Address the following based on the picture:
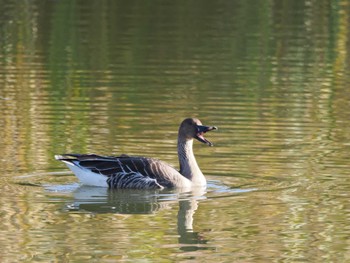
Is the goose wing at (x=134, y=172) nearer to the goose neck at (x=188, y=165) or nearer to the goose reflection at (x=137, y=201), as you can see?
the goose reflection at (x=137, y=201)

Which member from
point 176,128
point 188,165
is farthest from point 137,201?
point 176,128

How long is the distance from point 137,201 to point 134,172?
624 millimetres

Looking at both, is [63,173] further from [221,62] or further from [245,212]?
[221,62]

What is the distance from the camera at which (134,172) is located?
50.1ft

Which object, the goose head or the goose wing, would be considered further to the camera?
the goose head

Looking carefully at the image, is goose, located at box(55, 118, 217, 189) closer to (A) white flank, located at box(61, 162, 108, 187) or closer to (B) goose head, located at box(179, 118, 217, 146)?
(A) white flank, located at box(61, 162, 108, 187)

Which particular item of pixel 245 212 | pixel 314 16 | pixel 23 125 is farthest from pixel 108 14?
pixel 245 212

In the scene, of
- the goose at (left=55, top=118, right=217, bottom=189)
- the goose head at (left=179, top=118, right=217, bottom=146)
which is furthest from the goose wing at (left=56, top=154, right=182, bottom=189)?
the goose head at (left=179, top=118, right=217, bottom=146)

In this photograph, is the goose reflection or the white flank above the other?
the white flank

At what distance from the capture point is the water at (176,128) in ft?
40.8

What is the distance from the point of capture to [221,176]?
15781mm

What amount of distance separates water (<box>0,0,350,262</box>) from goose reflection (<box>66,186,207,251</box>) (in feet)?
0.09

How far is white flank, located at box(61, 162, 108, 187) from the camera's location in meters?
15.1

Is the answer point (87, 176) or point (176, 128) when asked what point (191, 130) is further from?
point (176, 128)
